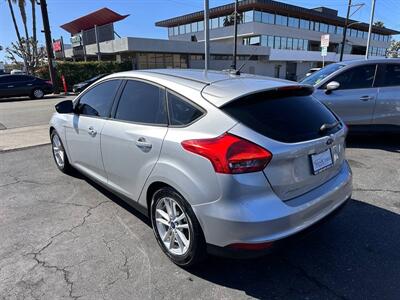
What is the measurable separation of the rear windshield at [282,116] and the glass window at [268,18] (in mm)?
46526

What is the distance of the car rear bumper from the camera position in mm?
2277

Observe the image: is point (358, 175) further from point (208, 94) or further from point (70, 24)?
point (70, 24)

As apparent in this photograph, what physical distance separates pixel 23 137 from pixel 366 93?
7.96 metres

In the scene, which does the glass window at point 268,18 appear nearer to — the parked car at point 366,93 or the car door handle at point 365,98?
the parked car at point 366,93

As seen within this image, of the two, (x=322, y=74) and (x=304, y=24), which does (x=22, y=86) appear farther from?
(x=304, y=24)

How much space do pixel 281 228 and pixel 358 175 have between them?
3202mm

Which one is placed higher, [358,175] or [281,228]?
[281,228]

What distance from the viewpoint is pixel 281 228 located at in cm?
234

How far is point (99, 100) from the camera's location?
12.9ft

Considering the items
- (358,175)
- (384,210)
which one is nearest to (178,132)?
(384,210)

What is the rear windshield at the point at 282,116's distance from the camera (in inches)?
96.6

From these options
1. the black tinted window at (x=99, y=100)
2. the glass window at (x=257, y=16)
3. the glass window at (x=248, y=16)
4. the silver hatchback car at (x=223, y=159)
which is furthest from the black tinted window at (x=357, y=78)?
the glass window at (x=257, y=16)

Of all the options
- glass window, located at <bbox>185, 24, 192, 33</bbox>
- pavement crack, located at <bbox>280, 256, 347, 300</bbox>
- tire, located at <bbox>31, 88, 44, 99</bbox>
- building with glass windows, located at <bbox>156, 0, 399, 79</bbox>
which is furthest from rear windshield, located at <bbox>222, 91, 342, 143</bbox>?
glass window, located at <bbox>185, 24, 192, 33</bbox>

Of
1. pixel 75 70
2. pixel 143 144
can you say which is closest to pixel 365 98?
pixel 143 144
